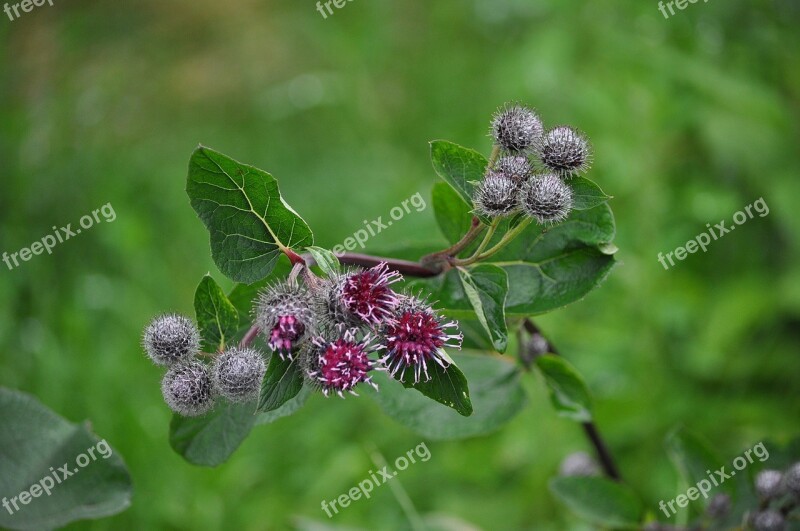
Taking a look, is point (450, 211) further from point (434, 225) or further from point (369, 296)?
point (434, 225)

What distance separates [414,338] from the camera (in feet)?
4.64

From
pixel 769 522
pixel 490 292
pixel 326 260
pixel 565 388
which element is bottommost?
pixel 769 522

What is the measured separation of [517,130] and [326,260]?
0.45m

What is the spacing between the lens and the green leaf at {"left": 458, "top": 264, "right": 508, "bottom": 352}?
1549 millimetres

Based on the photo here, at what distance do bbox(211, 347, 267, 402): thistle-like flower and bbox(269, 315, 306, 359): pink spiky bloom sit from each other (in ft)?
0.25

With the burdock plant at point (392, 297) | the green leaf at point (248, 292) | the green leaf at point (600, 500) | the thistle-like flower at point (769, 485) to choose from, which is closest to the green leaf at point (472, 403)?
the burdock plant at point (392, 297)

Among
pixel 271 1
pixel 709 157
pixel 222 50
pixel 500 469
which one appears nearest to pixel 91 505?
pixel 500 469

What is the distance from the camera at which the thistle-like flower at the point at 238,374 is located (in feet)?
4.71

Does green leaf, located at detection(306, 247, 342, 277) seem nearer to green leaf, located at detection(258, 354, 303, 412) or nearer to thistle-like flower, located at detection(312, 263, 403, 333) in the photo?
thistle-like flower, located at detection(312, 263, 403, 333)

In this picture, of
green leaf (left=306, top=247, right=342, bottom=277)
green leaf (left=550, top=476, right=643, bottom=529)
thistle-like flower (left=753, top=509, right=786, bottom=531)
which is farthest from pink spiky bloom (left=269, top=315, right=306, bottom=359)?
thistle-like flower (left=753, top=509, right=786, bottom=531)

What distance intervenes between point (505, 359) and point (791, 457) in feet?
2.64

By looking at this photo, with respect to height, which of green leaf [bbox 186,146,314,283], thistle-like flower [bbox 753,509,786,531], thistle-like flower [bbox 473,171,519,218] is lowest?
thistle-like flower [bbox 753,509,786,531]

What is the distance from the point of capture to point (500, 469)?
3654mm

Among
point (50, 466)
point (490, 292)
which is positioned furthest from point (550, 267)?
point (50, 466)
